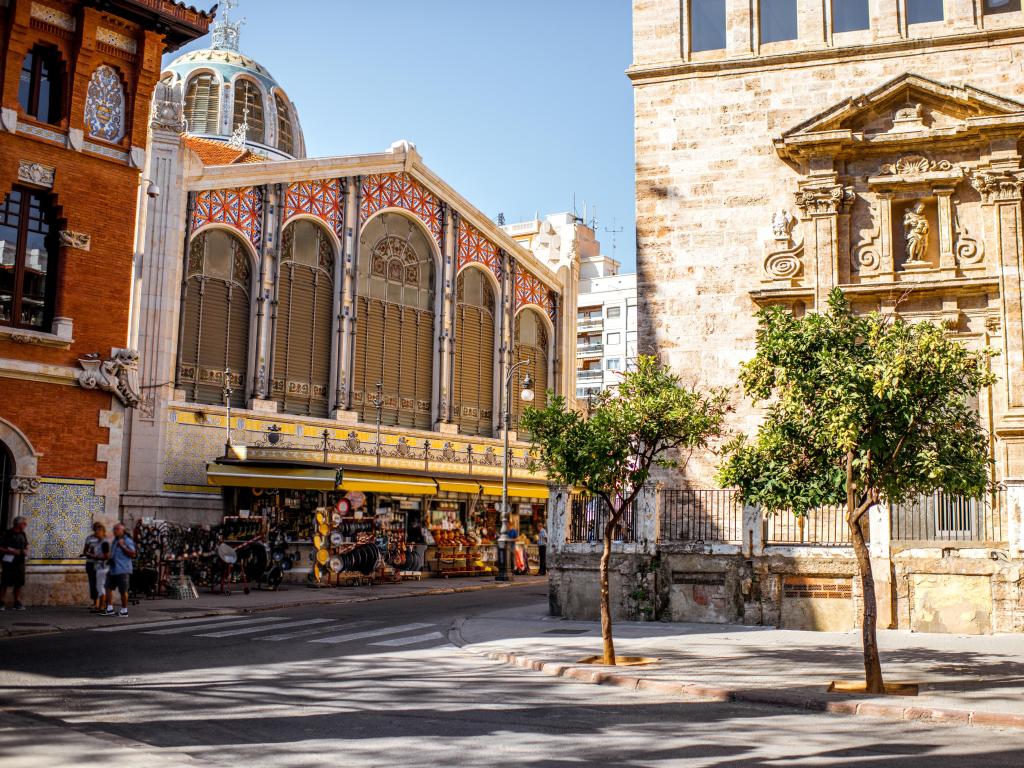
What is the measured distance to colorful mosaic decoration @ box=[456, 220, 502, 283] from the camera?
122ft

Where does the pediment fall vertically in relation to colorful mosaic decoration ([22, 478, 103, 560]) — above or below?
above

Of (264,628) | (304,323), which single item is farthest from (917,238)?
(304,323)

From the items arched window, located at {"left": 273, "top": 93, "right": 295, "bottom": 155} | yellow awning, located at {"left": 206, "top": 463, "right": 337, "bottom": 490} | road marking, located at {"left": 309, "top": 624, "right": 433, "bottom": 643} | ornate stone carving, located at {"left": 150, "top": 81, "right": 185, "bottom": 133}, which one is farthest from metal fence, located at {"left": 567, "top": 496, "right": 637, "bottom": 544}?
arched window, located at {"left": 273, "top": 93, "right": 295, "bottom": 155}

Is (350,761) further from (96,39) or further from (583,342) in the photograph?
(583,342)

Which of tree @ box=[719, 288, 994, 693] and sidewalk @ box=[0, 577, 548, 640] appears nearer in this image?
tree @ box=[719, 288, 994, 693]

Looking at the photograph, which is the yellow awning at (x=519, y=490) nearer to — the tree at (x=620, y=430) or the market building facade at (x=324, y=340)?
the market building facade at (x=324, y=340)

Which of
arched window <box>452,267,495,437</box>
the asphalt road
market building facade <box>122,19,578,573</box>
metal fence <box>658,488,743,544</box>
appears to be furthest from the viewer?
arched window <box>452,267,495,437</box>

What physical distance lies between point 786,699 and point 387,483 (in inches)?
817

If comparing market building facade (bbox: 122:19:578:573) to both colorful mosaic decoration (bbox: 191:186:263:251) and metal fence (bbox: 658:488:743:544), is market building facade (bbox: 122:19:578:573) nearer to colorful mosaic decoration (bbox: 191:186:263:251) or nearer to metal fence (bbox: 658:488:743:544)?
colorful mosaic decoration (bbox: 191:186:263:251)

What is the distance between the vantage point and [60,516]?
66.6 ft

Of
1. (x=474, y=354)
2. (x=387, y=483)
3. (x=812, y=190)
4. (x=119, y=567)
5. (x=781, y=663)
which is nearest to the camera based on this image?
(x=781, y=663)

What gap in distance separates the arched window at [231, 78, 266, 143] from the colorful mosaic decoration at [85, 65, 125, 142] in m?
20.4

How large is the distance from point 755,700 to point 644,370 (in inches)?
212

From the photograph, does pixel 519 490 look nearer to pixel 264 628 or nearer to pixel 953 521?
pixel 264 628
